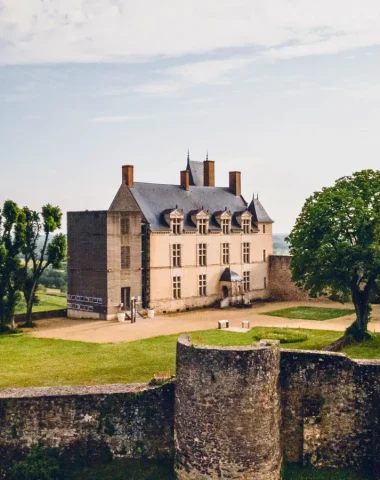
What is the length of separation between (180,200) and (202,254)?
467 cm

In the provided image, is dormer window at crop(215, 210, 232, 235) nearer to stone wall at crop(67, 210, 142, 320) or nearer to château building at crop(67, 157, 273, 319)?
château building at crop(67, 157, 273, 319)

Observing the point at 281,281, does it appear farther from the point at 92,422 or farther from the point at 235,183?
the point at 92,422

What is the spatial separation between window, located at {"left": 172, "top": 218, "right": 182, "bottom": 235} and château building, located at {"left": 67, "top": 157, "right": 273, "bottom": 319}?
0.08 m

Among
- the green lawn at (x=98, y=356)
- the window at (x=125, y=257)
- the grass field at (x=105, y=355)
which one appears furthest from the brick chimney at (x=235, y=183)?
the green lawn at (x=98, y=356)

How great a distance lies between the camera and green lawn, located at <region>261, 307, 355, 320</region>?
130 ft

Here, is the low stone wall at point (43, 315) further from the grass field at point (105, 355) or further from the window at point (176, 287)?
the window at point (176, 287)

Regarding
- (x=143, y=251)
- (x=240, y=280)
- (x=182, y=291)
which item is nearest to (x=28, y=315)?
(x=143, y=251)

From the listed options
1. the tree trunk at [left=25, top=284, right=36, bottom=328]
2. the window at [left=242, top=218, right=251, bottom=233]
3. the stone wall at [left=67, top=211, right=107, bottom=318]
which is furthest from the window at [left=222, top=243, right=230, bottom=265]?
the tree trunk at [left=25, top=284, right=36, bottom=328]

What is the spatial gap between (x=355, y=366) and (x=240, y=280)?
106ft

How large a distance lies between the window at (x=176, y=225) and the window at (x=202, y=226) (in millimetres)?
2148

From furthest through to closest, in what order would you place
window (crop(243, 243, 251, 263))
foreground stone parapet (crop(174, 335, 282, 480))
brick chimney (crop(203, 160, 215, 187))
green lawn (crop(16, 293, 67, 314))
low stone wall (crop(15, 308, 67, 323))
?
brick chimney (crop(203, 160, 215, 187)) < window (crop(243, 243, 251, 263)) < green lawn (crop(16, 293, 67, 314)) < low stone wall (crop(15, 308, 67, 323)) < foreground stone parapet (crop(174, 335, 282, 480))

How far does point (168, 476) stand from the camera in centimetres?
1520

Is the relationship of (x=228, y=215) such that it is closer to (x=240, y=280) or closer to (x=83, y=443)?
(x=240, y=280)

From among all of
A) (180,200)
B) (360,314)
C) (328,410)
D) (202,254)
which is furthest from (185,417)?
(180,200)
